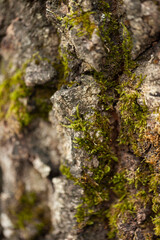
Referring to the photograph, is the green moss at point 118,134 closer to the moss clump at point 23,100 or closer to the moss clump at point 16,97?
the moss clump at point 23,100

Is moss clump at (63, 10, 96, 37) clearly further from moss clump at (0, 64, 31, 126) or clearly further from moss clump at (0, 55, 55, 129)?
moss clump at (0, 64, 31, 126)

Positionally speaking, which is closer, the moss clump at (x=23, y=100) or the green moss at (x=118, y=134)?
the green moss at (x=118, y=134)

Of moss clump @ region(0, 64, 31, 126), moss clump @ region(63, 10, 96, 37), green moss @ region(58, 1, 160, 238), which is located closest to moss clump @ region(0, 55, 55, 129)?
moss clump @ region(0, 64, 31, 126)

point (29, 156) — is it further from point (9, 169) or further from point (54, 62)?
point (54, 62)

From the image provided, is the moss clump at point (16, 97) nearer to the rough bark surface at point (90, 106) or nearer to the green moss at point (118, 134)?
the rough bark surface at point (90, 106)

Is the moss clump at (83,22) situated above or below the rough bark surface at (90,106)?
above

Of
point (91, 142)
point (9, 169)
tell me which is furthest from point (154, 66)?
point (9, 169)

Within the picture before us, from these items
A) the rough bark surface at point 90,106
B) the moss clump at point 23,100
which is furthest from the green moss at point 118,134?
the moss clump at point 23,100

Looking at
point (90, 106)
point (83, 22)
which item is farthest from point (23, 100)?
point (83, 22)

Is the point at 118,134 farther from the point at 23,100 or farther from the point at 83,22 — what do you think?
the point at 23,100
